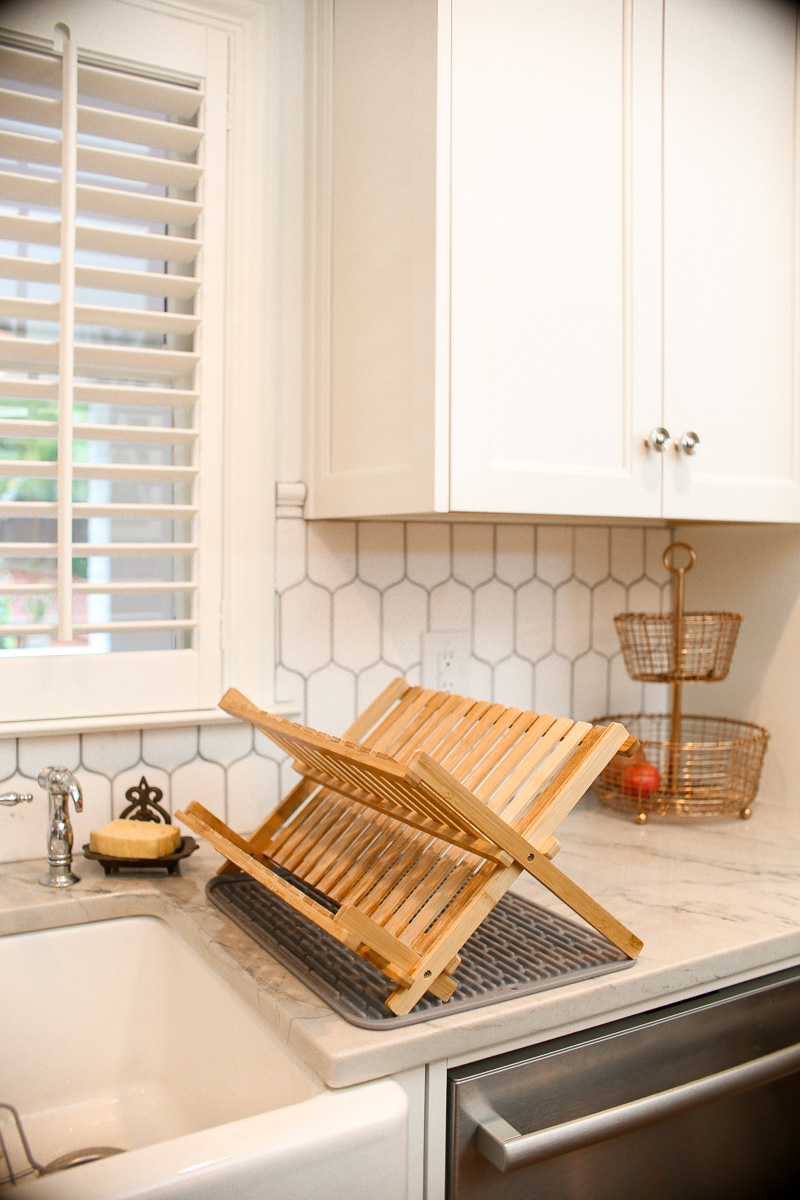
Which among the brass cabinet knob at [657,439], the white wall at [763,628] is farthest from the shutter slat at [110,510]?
the white wall at [763,628]

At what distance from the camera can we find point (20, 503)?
4.11ft

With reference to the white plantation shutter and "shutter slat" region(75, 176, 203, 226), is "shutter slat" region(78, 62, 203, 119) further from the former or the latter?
"shutter slat" region(75, 176, 203, 226)

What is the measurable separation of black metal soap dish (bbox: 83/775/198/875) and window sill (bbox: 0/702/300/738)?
0.28 ft

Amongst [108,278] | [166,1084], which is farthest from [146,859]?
[108,278]

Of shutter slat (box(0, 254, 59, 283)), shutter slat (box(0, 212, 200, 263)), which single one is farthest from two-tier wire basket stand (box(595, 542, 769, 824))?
shutter slat (box(0, 254, 59, 283))

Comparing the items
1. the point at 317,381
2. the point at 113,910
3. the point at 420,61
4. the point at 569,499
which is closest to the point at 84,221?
the point at 317,381

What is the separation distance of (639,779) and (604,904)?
419mm

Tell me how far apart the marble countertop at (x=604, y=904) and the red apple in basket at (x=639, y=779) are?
54 millimetres

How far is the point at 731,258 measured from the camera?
55.8 inches

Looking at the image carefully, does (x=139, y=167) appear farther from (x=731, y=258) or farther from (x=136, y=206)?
(x=731, y=258)

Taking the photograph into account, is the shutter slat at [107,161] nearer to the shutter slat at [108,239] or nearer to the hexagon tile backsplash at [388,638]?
the shutter slat at [108,239]

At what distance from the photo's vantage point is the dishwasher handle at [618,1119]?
0.86 metres

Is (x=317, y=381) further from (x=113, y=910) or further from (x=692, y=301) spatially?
(x=113, y=910)

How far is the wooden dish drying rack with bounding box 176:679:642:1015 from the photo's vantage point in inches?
33.8
